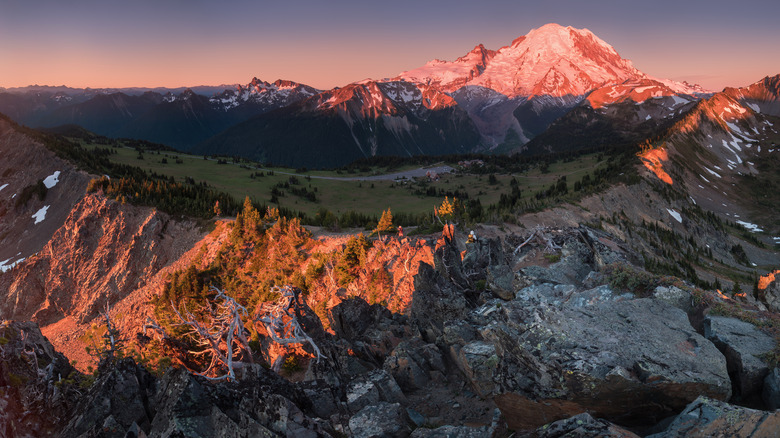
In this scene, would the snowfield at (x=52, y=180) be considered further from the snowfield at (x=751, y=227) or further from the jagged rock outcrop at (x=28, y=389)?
the snowfield at (x=751, y=227)

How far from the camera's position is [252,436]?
760cm

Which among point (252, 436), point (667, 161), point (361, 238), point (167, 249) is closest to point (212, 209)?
point (167, 249)

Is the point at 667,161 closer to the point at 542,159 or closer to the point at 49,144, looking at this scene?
the point at 542,159

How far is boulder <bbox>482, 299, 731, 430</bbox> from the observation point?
6684mm

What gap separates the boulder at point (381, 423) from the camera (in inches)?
326

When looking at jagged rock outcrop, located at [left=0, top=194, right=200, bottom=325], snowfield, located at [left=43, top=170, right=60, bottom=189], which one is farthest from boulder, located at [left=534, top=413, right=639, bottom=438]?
snowfield, located at [left=43, top=170, right=60, bottom=189]

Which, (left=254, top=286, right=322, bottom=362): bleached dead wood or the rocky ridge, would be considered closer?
the rocky ridge

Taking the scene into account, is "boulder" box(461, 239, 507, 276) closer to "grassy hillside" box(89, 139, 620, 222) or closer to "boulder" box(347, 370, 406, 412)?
"boulder" box(347, 370, 406, 412)

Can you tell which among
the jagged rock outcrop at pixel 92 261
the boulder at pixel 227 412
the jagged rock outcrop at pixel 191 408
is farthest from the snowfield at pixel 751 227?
the jagged rock outcrop at pixel 92 261

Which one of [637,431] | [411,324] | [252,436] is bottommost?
[411,324]

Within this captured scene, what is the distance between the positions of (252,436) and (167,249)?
140 ft

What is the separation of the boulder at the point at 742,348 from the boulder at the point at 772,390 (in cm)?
15

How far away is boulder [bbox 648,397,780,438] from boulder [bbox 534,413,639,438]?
73 centimetres

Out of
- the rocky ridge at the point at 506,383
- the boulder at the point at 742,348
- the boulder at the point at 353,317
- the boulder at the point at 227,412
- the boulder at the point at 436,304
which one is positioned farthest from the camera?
the boulder at the point at 353,317
